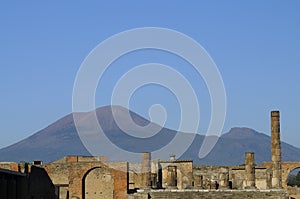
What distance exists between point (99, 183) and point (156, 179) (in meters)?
2.86

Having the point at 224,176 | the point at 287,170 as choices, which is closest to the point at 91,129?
the point at 287,170

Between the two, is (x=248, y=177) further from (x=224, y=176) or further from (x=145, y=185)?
(x=145, y=185)

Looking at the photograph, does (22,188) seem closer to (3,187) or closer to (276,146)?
(3,187)

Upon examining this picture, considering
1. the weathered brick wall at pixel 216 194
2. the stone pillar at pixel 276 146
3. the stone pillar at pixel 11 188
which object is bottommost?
the weathered brick wall at pixel 216 194

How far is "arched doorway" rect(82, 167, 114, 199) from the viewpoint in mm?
34625

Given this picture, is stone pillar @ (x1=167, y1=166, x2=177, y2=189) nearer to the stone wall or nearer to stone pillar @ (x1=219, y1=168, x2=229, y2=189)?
stone pillar @ (x1=219, y1=168, x2=229, y2=189)

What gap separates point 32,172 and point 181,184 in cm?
822

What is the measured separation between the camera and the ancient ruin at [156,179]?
92.5 ft

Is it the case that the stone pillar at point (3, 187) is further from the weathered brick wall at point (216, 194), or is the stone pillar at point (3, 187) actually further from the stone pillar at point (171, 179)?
the stone pillar at point (171, 179)

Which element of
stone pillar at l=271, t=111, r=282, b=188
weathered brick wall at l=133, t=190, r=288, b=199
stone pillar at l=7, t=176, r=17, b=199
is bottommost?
weathered brick wall at l=133, t=190, r=288, b=199

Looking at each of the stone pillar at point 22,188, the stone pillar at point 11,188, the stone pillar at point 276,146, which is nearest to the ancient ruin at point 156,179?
the stone pillar at point 276,146

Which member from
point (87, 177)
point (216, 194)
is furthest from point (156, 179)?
point (216, 194)

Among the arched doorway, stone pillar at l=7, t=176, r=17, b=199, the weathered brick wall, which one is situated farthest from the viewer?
the arched doorway

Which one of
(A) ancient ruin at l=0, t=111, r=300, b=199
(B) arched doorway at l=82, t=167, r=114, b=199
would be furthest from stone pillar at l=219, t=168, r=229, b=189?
(B) arched doorway at l=82, t=167, r=114, b=199
